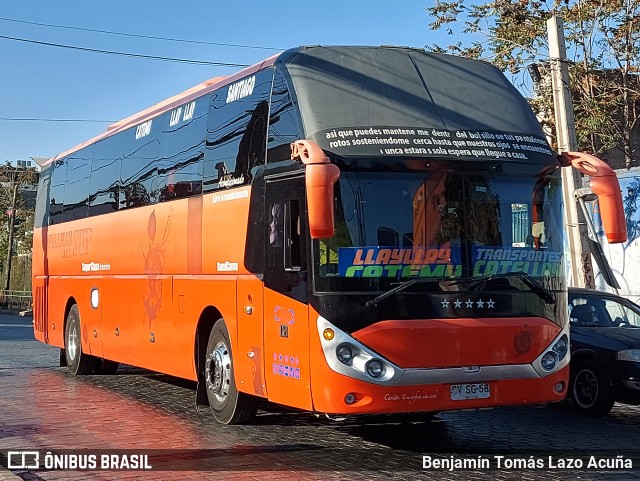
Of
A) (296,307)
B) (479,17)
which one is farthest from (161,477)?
(479,17)

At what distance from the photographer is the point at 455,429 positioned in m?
10.5

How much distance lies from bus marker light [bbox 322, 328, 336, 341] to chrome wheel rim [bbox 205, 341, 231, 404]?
2.36 metres

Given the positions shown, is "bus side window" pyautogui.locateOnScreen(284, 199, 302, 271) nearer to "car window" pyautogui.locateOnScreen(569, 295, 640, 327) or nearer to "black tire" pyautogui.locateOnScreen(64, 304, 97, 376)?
"car window" pyautogui.locateOnScreen(569, 295, 640, 327)

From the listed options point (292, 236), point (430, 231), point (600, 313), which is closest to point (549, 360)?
point (430, 231)

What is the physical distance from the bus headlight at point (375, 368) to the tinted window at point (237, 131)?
254cm

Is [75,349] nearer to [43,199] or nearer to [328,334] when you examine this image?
[43,199]

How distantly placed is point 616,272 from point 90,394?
12.3m

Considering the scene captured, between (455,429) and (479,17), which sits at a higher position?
(479,17)

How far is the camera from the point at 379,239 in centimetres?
845

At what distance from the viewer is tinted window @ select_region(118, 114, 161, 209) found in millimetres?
13023

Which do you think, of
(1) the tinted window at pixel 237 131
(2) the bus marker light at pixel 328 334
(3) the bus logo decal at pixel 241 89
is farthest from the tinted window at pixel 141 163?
(2) the bus marker light at pixel 328 334

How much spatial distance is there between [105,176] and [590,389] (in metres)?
7.98

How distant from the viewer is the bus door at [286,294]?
28.5 feet

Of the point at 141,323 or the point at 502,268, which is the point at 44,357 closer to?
the point at 141,323
